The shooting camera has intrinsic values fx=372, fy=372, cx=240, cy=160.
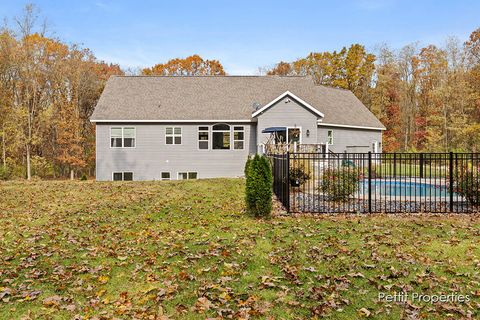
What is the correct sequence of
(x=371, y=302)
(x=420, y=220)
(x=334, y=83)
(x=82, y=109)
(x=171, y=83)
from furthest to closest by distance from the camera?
(x=334, y=83) → (x=82, y=109) → (x=171, y=83) → (x=420, y=220) → (x=371, y=302)

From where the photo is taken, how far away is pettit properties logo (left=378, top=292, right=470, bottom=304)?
17.1 feet

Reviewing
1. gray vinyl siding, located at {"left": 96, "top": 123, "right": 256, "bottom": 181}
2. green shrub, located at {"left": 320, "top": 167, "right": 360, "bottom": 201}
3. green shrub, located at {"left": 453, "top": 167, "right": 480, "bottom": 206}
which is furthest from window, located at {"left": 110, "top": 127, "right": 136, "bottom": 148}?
green shrub, located at {"left": 453, "top": 167, "right": 480, "bottom": 206}

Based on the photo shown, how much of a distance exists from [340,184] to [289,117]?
12370 millimetres

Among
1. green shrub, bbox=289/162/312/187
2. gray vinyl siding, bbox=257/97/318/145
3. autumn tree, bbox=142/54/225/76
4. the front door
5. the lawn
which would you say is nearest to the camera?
the lawn

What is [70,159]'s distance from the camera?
3562 centimetres

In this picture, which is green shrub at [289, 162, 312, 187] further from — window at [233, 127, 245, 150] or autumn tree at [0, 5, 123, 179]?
autumn tree at [0, 5, 123, 179]

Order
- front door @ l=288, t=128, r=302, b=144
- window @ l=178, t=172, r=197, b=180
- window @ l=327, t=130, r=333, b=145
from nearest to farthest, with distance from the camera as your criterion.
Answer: front door @ l=288, t=128, r=302, b=144 < window @ l=178, t=172, r=197, b=180 < window @ l=327, t=130, r=333, b=145

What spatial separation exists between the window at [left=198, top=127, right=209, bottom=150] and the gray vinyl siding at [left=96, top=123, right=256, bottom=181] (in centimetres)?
22

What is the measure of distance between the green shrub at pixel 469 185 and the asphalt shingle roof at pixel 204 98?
15466mm

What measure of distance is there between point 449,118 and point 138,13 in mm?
34585

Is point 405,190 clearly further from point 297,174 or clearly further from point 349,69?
point 349,69

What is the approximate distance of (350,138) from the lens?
29359 millimetres

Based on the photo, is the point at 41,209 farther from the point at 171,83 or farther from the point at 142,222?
the point at 171,83

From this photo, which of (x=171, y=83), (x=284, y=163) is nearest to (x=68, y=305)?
(x=284, y=163)
